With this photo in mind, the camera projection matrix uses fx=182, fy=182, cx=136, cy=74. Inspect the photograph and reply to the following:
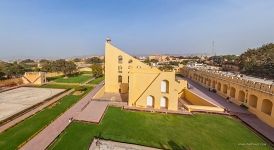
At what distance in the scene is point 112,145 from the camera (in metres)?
13.8

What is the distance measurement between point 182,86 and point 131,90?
10785 mm

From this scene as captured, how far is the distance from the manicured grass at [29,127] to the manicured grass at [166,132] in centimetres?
293

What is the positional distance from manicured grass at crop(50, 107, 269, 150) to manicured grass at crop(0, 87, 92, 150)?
2934 mm

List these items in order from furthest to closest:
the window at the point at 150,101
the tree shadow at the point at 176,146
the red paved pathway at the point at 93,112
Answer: the window at the point at 150,101 < the red paved pathway at the point at 93,112 < the tree shadow at the point at 176,146

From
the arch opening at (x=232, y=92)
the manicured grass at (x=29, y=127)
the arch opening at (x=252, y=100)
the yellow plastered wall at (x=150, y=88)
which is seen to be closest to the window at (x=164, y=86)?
the yellow plastered wall at (x=150, y=88)

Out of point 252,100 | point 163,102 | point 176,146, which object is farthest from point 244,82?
point 176,146

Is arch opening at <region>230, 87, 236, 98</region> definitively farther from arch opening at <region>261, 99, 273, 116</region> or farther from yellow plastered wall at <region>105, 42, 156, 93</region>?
yellow plastered wall at <region>105, 42, 156, 93</region>

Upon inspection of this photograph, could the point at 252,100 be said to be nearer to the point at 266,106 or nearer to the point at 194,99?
the point at 266,106

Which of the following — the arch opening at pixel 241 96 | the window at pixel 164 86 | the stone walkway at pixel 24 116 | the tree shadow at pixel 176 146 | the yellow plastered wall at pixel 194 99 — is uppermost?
the window at pixel 164 86

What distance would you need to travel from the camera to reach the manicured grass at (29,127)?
552 inches

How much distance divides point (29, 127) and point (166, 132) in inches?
499

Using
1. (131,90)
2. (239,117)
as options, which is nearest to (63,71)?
(131,90)

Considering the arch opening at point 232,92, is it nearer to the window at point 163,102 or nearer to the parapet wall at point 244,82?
the parapet wall at point 244,82

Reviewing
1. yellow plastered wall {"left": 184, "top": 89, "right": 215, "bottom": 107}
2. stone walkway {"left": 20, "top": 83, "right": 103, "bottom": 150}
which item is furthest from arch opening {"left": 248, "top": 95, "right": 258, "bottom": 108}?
stone walkway {"left": 20, "top": 83, "right": 103, "bottom": 150}
